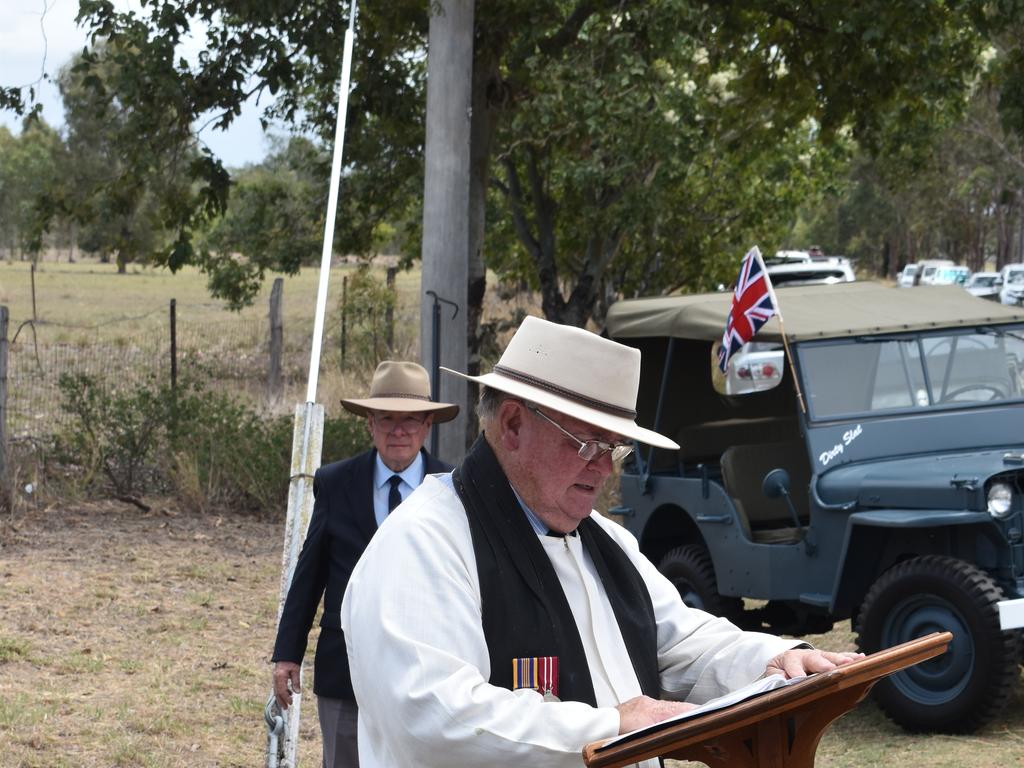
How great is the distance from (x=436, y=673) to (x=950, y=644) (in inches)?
198

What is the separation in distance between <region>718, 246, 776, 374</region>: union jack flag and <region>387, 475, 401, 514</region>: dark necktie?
11.3 ft

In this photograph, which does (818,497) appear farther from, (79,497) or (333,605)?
(79,497)

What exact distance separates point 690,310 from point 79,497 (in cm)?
593

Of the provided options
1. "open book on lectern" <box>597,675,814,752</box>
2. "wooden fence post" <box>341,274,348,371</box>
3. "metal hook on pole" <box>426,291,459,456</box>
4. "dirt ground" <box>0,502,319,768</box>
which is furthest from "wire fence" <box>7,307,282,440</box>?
"open book on lectern" <box>597,675,814,752</box>

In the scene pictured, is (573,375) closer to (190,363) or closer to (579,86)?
(579,86)

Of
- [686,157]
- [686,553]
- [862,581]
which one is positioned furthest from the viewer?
[686,157]

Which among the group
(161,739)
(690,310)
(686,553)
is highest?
(690,310)

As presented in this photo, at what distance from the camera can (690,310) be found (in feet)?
29.8

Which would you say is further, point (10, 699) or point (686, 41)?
point (686, 41)

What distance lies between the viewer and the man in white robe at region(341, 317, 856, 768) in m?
2.48

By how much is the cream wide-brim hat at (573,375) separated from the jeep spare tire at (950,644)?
442 centimetres

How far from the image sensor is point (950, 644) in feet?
22.9

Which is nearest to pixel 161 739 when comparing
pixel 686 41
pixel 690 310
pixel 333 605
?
pixel 333 605

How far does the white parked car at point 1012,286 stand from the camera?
125 feet
